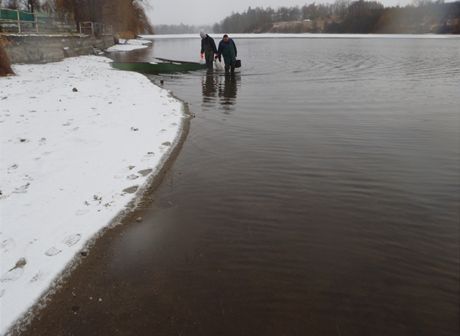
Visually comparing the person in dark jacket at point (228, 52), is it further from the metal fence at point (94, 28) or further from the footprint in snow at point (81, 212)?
the metal fence at point (94, 28)

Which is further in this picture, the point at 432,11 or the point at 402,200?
the point at 432,11

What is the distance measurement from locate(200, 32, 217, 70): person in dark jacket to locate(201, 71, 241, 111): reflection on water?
0.72 m

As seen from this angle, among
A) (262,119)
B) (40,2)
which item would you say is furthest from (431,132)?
(40,2)

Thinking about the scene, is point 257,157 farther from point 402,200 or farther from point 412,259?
point 412,259

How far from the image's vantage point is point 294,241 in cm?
451

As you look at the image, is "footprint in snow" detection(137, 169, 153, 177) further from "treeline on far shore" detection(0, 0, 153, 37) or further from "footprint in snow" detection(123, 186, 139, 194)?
"treeline on far shore" detection(0, 0, 153, 37)

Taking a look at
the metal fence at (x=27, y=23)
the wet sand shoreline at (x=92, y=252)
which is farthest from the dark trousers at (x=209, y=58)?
the wet sand shoreline at (x=92, y=252)

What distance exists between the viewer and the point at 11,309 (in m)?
3.46

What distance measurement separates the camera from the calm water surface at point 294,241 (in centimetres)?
338

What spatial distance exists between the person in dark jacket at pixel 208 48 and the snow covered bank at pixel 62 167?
7695 millimetres

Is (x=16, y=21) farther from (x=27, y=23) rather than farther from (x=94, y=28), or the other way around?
(x=94, y=28)

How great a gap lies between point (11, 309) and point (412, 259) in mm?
3854

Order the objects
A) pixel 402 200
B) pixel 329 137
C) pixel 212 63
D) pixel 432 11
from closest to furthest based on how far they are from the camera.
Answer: pixel 402 200
pixel 329 137
pixel 212 63
pixel 432 11

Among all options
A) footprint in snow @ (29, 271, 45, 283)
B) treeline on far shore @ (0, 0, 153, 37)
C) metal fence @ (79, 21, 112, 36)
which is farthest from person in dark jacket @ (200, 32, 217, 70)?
Result: metal fence @ (79, 21, 112, 36)
